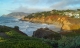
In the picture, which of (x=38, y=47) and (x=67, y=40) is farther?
(x=67, y=40)

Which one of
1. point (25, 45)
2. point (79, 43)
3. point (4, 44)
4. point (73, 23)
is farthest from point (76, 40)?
point (73, 23)

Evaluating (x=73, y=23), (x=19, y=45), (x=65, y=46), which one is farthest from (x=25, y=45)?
(x=73, y=23)

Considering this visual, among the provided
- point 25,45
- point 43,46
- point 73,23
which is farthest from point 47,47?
point 73,23

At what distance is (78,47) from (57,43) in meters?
1.95

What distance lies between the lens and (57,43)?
16.0m

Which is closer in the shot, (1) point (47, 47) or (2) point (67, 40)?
(1) point (47, 47)

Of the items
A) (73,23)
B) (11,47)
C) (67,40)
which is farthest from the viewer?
(73,23)

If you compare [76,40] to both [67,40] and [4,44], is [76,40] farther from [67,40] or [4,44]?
[4,44]

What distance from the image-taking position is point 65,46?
48.6 ft

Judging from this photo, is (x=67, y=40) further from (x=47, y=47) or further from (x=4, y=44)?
(x=4, y=44)

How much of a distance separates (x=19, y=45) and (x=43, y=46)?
49.9 inches

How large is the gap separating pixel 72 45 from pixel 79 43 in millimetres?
397

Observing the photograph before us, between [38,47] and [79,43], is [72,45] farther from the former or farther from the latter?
[38,47]

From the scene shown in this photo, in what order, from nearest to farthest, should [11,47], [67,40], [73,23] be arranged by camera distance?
[11,47] < [67,40] < [73,23]
